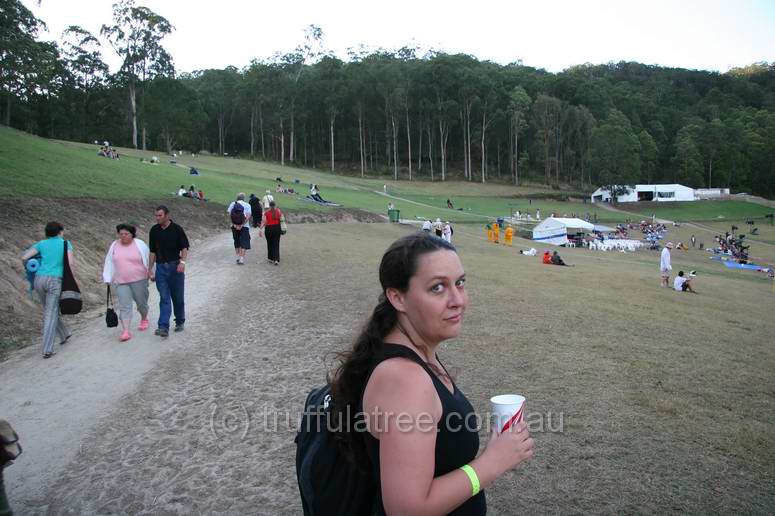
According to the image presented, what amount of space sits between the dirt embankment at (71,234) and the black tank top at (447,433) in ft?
27.5

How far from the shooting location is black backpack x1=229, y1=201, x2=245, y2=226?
13.6 metres

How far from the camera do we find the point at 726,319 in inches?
452

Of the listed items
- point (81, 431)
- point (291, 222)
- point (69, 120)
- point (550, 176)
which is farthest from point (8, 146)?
point (550, 176)

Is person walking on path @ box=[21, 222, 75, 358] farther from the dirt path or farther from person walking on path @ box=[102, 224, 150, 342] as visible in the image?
person walking on path @ box=[102, 224, 150, 342]

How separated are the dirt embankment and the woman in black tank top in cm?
831

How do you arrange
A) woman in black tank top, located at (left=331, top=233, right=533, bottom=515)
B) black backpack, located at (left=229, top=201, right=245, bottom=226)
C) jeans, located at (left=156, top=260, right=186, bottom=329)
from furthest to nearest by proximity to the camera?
1. black backpack, located at (left=229, top=201, right=245, bottom=226)
2. jeans, located at (left=156, top=260, right=186, bottom=329)
3. woman in black tank top, located at (left=331, top=233, right=533, bottom=515)

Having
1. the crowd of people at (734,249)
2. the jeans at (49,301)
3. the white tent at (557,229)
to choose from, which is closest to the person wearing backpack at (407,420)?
the jeans at (49,301)

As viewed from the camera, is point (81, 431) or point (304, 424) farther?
point (81, 431)

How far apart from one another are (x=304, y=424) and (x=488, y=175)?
79.3 metres

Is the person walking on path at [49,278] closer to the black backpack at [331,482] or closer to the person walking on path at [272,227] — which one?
the person walking on path at [272,227]

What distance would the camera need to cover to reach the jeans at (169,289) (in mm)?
8156

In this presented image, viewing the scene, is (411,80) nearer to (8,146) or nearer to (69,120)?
(69,120)

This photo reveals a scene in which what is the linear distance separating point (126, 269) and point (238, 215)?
18.8ft

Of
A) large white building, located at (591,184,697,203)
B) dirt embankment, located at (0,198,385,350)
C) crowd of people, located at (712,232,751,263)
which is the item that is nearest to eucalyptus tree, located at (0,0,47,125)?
dirt embankment, located at (0,198,385,350)
